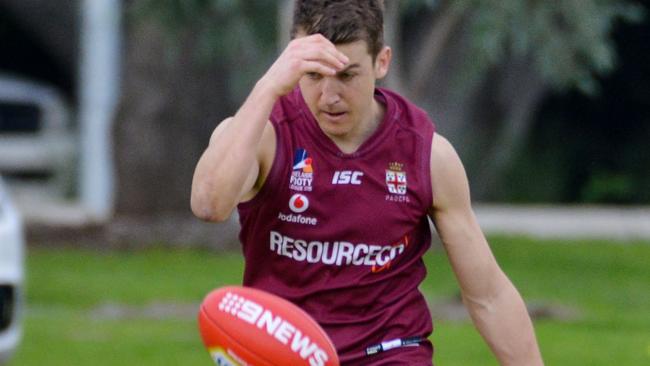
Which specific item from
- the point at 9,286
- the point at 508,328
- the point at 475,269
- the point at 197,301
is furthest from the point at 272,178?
the point at 197,301

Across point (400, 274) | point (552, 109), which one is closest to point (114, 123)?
point (552, 109)

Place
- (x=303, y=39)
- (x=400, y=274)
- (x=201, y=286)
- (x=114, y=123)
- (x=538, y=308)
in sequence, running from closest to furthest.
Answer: (x=303, y=39)
(x=400, y=274)
(x=538, y=308)
(x=201, y=286)
(x=114, y=123)

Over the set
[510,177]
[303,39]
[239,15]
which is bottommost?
[510,177]

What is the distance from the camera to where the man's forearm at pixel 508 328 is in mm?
5203

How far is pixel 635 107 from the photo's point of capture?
798 inches

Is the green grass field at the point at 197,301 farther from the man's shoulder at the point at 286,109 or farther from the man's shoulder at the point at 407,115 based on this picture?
the man's shoulder at the point at 286,109

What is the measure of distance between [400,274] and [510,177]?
14.9m

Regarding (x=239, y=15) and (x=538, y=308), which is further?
(x=239, y=15)

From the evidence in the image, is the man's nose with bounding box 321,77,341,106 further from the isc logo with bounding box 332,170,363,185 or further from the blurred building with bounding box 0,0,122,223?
the blurred building with bounding box 0,0,122,223

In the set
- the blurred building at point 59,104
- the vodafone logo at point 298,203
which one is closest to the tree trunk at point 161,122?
the blurred building at point 59,104

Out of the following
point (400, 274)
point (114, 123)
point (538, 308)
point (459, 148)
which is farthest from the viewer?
point (459, 148)

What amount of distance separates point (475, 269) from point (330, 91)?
2.44ft

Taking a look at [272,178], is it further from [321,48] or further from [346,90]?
[321,48]

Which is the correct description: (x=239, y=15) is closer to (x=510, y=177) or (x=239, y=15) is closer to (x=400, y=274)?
(x=510, y=177)
